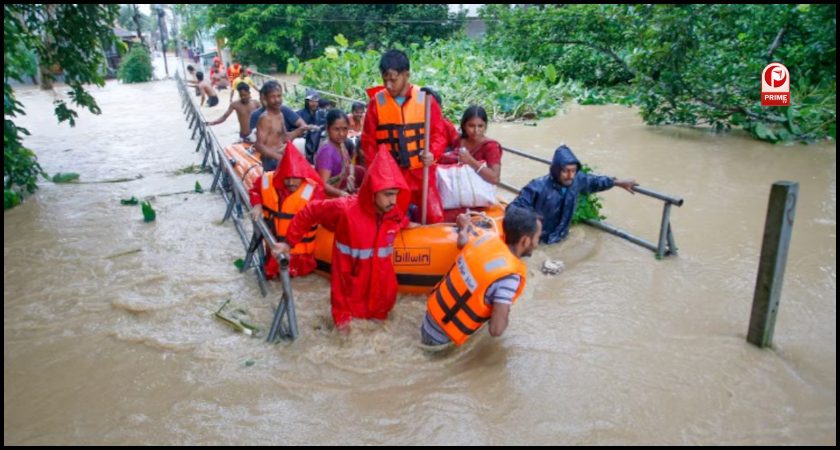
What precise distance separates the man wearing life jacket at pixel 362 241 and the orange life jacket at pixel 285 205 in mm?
645

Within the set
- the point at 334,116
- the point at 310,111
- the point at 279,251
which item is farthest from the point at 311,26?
the point at 279,251

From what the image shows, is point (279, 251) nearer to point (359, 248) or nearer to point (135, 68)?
point (359, 248)

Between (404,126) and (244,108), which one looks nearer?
(404,126)

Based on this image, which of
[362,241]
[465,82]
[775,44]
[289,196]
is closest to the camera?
[362,241]

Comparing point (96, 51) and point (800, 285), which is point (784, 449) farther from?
point (96, 51)

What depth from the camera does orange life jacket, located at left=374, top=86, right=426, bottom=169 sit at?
14.5ft

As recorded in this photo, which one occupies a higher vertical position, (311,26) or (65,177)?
(311,26)

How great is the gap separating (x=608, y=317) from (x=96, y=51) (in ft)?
23.8

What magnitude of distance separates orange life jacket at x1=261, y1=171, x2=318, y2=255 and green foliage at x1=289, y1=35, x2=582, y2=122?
331 inches

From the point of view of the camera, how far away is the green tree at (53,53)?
6633 mm

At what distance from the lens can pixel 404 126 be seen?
14.5 feet

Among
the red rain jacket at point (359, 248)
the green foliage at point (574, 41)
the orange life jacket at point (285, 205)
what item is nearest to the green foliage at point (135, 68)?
the green foliage at point (574, 41)

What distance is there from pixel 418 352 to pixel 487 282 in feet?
2.66

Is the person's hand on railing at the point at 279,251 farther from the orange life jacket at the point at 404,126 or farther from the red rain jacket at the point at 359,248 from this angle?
the orange life jacket at the point at 404,126
